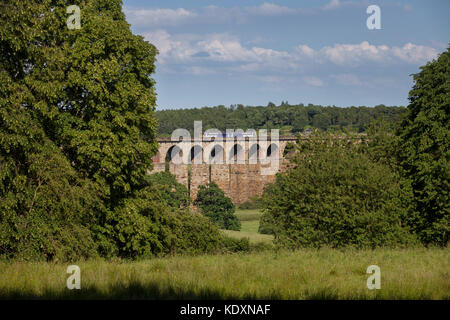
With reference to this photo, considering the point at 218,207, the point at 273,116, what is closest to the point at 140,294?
the point at 218,207

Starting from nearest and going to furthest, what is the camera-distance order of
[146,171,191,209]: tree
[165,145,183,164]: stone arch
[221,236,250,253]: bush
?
[221,236,250,253]: bush, [146,171,191,209]: tree, [165,145,183,164]: stone arch

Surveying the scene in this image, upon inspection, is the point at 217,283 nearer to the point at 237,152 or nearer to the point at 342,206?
the point at 342,206

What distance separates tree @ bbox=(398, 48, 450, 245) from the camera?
22359mm

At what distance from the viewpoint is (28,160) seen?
47.6ft

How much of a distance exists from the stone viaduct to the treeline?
36989 millimetres

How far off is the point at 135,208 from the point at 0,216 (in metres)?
5.41

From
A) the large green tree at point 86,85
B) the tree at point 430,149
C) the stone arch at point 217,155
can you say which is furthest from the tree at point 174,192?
the large green tree at point 86,85

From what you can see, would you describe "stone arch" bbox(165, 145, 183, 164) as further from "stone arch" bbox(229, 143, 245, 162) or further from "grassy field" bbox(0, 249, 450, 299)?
"grassy field" bbox(0, 249, 450, 299)

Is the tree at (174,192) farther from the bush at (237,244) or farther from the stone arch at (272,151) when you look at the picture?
the stone arch at (272,151)

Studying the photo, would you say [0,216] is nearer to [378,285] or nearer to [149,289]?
[149,289]

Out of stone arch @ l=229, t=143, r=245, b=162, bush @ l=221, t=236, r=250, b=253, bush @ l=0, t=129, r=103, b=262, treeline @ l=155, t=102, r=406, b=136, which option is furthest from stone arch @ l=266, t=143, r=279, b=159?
bush @ l=0, t=129, r=103, b=262

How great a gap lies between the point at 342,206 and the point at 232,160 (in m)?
65.9

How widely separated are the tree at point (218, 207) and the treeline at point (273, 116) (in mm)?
60924

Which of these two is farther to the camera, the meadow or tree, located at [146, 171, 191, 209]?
tree, located at [146, 171, 191, 209]
